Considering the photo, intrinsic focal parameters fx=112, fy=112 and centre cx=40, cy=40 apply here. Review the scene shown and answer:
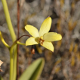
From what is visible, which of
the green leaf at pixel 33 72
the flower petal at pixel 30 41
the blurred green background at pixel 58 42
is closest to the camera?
the flower petal at pixel 30 41

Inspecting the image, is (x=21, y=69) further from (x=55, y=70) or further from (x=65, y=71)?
(x=65, y=71)

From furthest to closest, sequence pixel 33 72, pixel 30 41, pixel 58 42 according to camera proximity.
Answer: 1. pixel 58 42
2. pixel 33 72
3. pixel 30 41

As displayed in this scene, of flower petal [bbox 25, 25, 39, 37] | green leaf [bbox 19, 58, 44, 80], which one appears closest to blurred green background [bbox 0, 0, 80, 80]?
green leaf [bbox 19, 58, 44, 80]

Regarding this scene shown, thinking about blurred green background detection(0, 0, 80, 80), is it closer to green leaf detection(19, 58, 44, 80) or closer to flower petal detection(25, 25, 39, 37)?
green leaf detection(19, 58, 44, 80)

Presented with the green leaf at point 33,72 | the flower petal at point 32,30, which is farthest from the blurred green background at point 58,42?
the flower petal at point 32,30

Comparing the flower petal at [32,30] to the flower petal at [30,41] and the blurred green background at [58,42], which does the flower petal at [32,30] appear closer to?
the flower petal at [30,41]

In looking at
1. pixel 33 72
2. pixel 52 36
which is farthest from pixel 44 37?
pixel 33 72

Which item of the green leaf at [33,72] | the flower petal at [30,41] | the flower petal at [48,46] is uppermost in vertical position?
the flower petal at [30,41]

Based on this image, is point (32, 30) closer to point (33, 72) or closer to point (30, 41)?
point (30, 41)

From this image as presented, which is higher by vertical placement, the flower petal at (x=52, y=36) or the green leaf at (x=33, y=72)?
the flower petal at (x=52, y=36)

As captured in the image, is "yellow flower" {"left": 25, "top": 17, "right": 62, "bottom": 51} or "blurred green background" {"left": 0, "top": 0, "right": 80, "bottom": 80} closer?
"yellow flower" {"left": 25, "top": 17, "right": 62, "bottom": 51}

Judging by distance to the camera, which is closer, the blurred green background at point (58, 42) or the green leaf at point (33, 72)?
the green leaf at point (33, 72)
